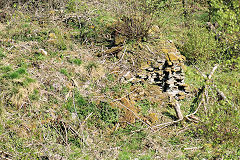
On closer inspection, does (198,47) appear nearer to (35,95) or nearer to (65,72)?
(65,72)

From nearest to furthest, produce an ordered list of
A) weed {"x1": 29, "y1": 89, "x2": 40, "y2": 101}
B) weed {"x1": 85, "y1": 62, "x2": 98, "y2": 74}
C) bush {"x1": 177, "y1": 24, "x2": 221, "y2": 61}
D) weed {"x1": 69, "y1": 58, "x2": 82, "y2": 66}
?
weed {"x1": 29, "y1": 89, "x2": 40, "y2": 101} < weed {"x1": 85, "y1": 62, "x2": 98, "y2": 74} < weed {"x1": 69, "y1": 58, "x2": 82, "y2": 66} < bush {"x1": 177, "y1": 24, "x2": 221, "y2": 61}

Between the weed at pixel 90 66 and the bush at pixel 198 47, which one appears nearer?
the weed at pixel 90 66

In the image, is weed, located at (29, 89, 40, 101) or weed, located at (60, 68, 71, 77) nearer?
weed, located at (29, 89, 40, 101)

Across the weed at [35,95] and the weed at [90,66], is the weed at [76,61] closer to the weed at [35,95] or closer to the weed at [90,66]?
the weed at [90,66]

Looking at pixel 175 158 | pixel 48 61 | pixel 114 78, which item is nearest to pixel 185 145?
pixel 175 158

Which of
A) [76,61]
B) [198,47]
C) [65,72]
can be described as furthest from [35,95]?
[198,47]

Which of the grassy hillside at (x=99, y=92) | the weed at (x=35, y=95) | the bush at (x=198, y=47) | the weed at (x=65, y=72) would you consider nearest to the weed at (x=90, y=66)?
the grassy hillside at (x=99, y=92)

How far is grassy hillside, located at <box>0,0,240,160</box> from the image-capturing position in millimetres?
5012

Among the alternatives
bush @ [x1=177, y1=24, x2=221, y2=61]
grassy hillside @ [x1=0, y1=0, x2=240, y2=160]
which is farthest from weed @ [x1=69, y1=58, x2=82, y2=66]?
bush @ [x1=177, y1=24, x2=221, y2=61]

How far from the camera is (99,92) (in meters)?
6.25

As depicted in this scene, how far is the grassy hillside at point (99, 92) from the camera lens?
501cm

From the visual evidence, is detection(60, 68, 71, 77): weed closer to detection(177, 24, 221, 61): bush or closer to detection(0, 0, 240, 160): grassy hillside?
detection(0, 0, 240, 160): grassy hillside

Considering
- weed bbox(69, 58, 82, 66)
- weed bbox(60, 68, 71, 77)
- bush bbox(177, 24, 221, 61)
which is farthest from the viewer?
bush bbox(177, 24, 221, 61)

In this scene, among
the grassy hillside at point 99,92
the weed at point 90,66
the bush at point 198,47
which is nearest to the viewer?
the grassy hillside at point 99,92
